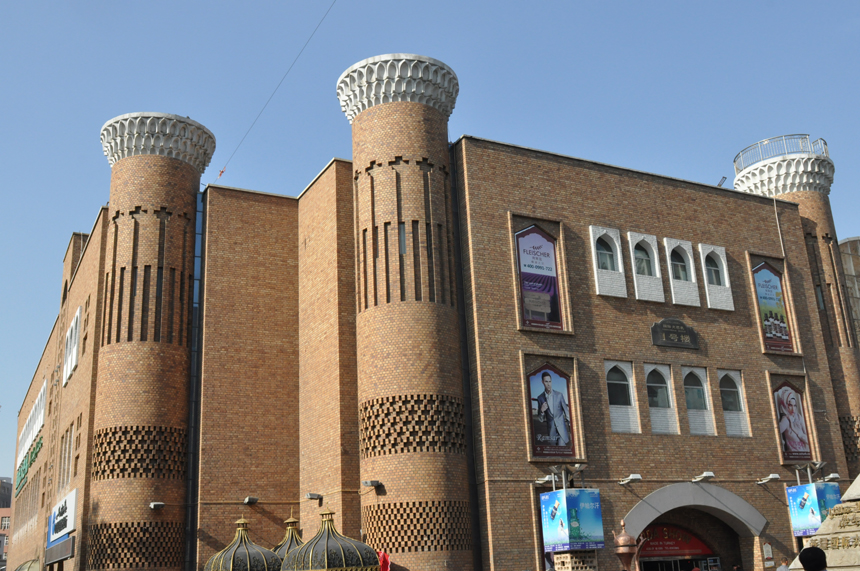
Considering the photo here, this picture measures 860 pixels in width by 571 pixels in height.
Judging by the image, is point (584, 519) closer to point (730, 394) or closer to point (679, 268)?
point (730, 394)

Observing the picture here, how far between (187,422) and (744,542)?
16.7 metres

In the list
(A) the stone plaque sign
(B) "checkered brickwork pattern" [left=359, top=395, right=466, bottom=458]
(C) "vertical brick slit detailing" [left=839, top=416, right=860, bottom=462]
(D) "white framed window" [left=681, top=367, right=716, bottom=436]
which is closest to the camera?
(B) "checkered brickwork pattern" [left=359, top=395, right=466, bottom=458]

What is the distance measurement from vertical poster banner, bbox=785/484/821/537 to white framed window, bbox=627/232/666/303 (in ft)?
22.2

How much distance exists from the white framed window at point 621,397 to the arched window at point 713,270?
4633 mm

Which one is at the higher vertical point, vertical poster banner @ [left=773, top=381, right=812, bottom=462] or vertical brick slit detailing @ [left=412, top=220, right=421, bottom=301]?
vertical brick slit detailing @ [left=412, top=220, right=421, bottom=301]

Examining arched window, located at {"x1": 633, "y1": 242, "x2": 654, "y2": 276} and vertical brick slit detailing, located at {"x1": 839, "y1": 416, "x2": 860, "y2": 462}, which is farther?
vertical brick slit detailing, located at {"x1": 839, "y1": 416, "x2": 860, "y2": 462}

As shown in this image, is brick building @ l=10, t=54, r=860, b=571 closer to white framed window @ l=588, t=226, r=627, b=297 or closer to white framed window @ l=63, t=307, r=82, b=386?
white framed window @ l=588, t=226, r=627, b=297

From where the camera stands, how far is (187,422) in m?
26.0

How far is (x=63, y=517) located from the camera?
1129 inches

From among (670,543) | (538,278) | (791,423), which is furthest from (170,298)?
(791,423)

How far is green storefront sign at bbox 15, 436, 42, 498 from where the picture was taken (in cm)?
4516

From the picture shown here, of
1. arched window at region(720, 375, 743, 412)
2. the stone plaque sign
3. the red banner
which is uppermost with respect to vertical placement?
the stone plaque sign

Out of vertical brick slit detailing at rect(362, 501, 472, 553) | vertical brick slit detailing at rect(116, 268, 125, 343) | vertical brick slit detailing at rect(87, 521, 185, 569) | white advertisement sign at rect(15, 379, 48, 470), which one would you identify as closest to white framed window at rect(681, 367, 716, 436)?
vertical brick slit detailing at rect(362, 501, 472, 553)

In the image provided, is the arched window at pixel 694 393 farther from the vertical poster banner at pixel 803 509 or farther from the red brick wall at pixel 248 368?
the red brick wall at pixel 248 368
